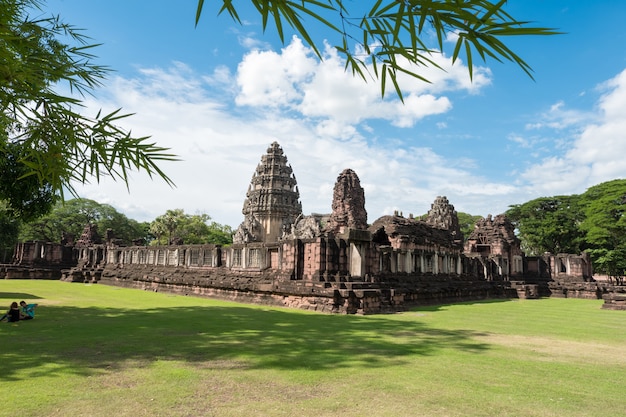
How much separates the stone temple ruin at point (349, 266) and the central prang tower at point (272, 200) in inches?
403

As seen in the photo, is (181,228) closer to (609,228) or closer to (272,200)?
(272,200)

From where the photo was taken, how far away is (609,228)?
38.9 meters

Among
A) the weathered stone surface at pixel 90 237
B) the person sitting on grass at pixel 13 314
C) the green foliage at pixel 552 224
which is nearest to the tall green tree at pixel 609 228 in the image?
the green foliage at pixel 552 224

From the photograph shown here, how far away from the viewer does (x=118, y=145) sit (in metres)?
3.11

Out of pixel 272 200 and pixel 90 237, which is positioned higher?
pixel 272 200

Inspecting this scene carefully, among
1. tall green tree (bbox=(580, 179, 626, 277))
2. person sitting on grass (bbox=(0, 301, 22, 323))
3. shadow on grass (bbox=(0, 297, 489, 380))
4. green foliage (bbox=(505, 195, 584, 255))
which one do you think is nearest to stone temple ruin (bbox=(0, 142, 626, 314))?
shadow on grass (bbox=(0, 297, 489, 380))

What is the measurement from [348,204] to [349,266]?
36.8 ft

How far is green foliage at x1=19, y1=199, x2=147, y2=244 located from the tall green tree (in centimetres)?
5222

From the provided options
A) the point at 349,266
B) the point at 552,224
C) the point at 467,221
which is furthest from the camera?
the point at 467,221

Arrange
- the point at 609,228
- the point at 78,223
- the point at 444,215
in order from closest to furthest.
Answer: the point at 444,215 < the point at 609,228 < the point at 78,223

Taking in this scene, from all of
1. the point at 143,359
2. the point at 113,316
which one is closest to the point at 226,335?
the point at 143,359

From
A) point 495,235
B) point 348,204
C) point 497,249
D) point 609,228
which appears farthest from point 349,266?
point 609,228

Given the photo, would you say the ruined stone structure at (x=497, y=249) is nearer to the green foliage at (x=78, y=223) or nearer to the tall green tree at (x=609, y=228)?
the tall green tree at (x=609, y=228)

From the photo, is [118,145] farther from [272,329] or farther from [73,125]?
[272,329]
